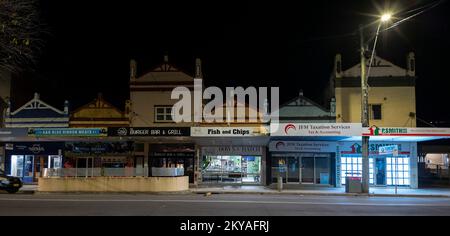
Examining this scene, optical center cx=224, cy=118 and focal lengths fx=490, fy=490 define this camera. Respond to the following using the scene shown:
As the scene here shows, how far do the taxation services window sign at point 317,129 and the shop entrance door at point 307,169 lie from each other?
490cm

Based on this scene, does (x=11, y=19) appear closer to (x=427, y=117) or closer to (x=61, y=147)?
(x=61, y=147)

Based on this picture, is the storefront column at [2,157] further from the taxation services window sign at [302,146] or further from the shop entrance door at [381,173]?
the shop entrance door at [381,173]

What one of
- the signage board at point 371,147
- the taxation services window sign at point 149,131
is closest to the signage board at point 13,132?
the taxation services window sign at point 149,131

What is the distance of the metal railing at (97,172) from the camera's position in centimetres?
2736

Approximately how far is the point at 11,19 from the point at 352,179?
62.8 ft

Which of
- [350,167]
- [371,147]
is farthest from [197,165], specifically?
[371,147]

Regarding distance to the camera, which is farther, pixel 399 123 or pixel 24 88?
pixel 24 88

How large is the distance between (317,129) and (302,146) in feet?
15.7

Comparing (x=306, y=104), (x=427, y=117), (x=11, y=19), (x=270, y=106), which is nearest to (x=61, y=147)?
(x=270, y=106)

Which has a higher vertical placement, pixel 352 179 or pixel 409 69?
pixel 409 69

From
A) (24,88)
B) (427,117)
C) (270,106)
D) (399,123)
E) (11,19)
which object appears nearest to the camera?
(11,19)

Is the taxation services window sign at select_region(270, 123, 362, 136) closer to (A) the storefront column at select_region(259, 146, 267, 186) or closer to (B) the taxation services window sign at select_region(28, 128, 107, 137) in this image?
(A) the storefront column at select_region(259, 146, 267, 186)

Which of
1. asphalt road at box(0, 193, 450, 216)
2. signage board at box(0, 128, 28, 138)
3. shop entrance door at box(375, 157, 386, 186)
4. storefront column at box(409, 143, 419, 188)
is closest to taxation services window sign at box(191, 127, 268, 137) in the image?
asphalt road at box(0, 193, 450, 216)

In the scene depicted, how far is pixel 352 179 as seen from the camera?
27.0 meters
